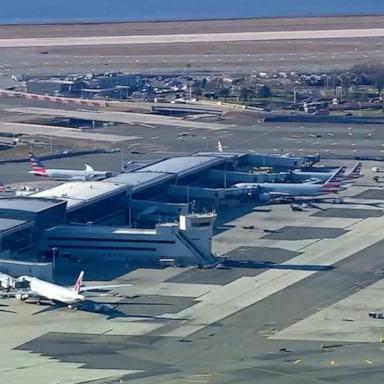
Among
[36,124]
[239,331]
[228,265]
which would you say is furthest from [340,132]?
[239,331]

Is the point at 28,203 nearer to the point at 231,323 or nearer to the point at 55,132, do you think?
the point at 231,323

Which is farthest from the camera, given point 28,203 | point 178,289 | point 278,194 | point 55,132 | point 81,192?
point 55,132

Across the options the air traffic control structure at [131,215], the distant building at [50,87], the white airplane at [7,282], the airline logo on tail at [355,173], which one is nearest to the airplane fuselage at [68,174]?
the air traffic control structure at [131,215]

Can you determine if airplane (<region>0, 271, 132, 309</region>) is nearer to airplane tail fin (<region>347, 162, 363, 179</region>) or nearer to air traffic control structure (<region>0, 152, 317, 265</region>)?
air traffic control structure (<region>0, 152, 317, 265</region>)

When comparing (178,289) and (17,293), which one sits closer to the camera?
(17,293)

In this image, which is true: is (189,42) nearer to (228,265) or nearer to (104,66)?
(104,66)

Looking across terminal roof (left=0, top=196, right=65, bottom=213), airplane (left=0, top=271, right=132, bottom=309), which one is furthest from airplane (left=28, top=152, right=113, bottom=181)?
airplane (left=0, top=271, right=132, bottom=309)

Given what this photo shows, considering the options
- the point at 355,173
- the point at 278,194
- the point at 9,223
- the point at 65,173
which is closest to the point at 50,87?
the point at 65,173

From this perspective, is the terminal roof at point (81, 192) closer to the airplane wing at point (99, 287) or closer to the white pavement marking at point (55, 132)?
the airplane wing at point (99, 287)
